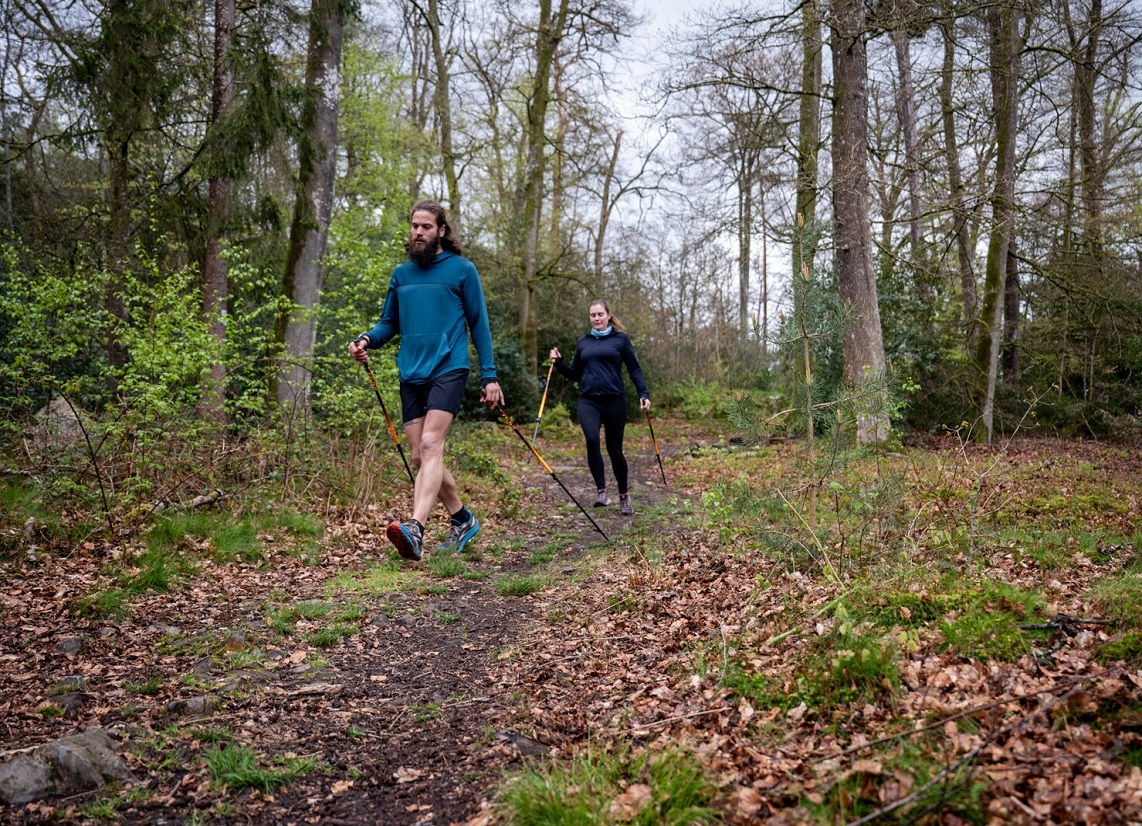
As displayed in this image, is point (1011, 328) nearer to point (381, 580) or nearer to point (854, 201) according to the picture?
point (854, 201)

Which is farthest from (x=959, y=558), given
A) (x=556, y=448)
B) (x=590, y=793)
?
(x=556, y=448)

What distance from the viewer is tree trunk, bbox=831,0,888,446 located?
10.4 meters

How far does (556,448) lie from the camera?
1608 cm

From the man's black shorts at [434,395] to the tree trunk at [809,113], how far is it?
4.51 meters

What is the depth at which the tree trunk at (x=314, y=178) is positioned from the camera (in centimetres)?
973

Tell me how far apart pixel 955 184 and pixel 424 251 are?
29.1 ft

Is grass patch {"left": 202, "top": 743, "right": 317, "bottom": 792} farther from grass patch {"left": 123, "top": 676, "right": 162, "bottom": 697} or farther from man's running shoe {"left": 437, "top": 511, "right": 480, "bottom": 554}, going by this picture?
man's running shoe {"left": 437, "top": 511, "right": 480, "bottom": 554}

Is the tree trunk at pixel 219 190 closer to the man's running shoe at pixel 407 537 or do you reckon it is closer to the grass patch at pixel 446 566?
the grass patch at pixel 446 566

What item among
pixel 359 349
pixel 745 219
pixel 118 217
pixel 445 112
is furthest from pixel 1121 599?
pixel 445 112

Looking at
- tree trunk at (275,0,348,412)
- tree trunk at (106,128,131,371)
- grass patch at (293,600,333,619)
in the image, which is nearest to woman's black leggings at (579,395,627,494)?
grass patch at (293,600,333,619)

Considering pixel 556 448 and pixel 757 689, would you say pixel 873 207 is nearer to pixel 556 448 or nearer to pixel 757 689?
pixel 556 448

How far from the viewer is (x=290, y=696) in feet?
11.1

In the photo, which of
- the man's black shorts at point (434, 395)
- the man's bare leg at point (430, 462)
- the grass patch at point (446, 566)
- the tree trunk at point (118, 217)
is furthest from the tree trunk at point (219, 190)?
the man's bare leg at point (430, 462)

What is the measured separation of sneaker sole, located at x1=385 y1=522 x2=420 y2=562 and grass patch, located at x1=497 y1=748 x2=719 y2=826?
2.56 m
